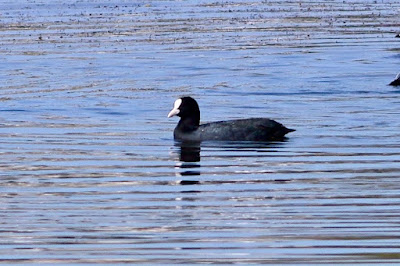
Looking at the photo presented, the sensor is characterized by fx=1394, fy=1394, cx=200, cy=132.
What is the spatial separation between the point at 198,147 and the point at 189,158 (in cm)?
131

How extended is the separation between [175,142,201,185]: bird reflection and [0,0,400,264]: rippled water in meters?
0.04

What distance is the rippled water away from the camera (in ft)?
34.8

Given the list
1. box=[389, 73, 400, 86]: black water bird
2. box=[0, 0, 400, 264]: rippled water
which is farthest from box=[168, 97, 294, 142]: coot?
box=[389, 73, 400, 86]: black water bird

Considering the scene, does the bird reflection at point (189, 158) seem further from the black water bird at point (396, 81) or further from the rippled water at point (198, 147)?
the black water bird at point (396, 81)

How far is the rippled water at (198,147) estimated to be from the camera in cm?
1060

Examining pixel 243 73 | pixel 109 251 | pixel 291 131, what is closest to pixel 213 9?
pixel 243 73

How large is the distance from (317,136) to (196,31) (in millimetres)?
18372

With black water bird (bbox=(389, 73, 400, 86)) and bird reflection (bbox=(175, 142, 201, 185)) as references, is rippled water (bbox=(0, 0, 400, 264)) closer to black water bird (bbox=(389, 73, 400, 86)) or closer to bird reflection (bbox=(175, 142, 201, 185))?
bird reflection (bbox=(175, 142, 201, 185))

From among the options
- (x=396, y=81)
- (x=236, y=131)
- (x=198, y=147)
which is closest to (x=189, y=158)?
(x=198, y=147)

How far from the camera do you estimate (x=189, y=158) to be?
55.3 feet

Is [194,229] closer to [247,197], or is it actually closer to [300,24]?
[247,197]

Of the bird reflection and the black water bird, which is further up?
the bird reflection

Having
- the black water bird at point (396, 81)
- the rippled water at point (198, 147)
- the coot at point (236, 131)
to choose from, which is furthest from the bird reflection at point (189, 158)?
the black water bird at point (396, 81)

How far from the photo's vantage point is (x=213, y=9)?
44.9 metres
